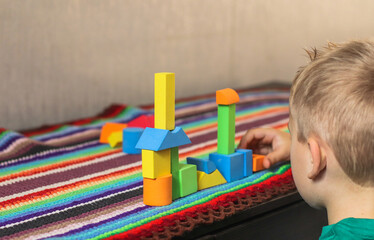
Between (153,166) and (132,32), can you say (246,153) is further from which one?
(132,32)

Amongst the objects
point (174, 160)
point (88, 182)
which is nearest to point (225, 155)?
point (174, 160)

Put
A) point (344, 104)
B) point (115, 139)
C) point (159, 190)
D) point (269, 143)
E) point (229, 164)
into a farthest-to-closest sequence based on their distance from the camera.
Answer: point (115, 139), point (269, 143), point (229, 164), point (159, 190), point (344, 104)

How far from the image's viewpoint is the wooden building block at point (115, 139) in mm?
1091

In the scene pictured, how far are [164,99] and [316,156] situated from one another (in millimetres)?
210

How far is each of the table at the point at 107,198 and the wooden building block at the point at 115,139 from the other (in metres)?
0.02

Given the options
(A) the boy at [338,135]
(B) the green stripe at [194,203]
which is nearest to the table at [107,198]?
(B) the green stripe at [194,203]

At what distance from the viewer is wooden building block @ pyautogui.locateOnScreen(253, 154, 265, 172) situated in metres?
0.93

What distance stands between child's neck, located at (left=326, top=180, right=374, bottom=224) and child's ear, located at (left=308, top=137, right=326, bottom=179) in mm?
39

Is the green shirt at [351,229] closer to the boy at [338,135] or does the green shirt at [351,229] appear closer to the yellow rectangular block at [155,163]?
the boy at [338,135]

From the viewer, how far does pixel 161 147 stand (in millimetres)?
746

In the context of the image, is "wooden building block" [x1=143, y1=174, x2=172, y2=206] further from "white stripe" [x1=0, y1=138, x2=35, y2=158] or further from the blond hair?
"white stripe" [x1=0, y1=138, x2=35, y2=158]

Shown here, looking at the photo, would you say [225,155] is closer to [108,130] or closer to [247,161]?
[247,161]

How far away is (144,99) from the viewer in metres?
1.53

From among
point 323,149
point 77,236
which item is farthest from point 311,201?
point 77,236
